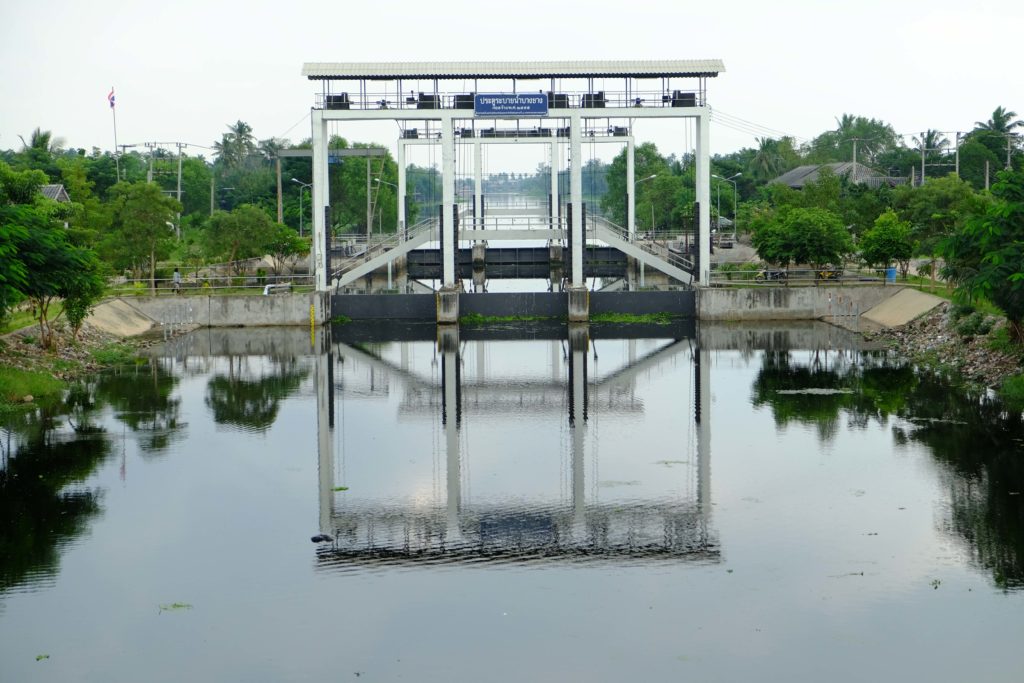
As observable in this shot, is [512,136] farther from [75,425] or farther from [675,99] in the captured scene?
[75,425]

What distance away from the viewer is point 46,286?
36.1m

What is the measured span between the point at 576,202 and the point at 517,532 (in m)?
33.2

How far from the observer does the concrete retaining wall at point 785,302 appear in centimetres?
5181

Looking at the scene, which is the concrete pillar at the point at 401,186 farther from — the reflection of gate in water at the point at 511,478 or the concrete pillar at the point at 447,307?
the reflection of gate in water at the point at 511,478

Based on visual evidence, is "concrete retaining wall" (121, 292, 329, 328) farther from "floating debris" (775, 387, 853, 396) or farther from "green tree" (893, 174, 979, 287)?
"green tree" (893, 174, 979, 287)

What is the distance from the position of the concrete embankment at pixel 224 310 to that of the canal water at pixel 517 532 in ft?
50.9

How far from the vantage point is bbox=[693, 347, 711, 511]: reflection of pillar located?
874 inches

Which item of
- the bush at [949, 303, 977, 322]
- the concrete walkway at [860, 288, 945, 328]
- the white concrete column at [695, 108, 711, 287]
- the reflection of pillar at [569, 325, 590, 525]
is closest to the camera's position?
the reflection of pillar at [569, 325, 590, 525]

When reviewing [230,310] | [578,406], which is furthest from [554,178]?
[578,406]

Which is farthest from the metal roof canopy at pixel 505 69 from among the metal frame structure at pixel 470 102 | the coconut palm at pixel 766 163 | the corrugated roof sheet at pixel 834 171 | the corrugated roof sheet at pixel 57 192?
the coconut palm at pixel 766 163

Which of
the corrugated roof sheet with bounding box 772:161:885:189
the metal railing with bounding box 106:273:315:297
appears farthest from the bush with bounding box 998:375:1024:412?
the corrugated roof sheet with bounding box 772:161:885:189

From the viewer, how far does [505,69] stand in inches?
1993

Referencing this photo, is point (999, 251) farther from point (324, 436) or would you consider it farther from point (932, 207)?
point (932, 207)

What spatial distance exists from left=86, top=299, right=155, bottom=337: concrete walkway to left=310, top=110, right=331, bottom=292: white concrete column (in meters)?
7.46
